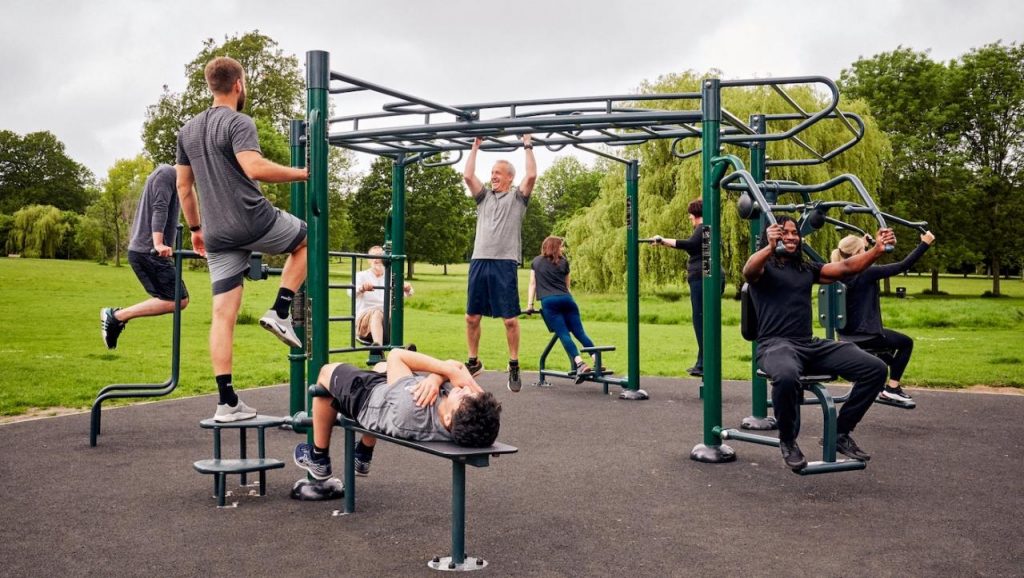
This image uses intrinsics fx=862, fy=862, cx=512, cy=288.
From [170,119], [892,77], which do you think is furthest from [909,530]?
[170,119]

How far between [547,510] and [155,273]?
131 inches

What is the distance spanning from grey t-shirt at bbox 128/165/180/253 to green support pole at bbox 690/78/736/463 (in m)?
3.41

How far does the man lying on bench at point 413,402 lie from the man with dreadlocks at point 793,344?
179 centimetres

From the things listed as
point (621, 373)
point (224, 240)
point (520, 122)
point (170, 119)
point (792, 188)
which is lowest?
point (621, 373)

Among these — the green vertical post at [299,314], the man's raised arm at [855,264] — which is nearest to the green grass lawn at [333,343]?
the green vertical post at [299,314]

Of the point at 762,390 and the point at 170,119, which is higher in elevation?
the point at 170,119

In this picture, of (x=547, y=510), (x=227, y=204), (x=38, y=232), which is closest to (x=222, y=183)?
(x=227, y=204)

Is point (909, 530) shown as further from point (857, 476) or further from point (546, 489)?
point (546, 489)

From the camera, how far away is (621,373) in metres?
11.0

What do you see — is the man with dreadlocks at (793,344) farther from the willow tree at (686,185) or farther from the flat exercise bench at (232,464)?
the willow tree at (686,185)

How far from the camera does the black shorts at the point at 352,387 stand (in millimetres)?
3832

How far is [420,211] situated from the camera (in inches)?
1833

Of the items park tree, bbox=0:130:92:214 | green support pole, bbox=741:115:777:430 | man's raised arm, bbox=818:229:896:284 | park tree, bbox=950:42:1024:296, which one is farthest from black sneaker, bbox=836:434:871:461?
park tree, bbox=0:130:92:214

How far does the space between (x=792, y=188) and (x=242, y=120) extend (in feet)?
11.7
